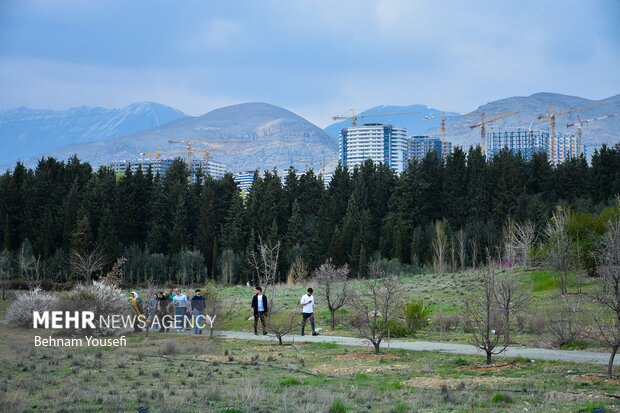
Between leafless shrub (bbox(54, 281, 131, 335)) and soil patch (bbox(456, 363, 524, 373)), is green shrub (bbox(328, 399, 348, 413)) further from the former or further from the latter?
leafless shrub (bbox(54, 281, 131, 335))

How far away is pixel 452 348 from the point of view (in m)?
18.6

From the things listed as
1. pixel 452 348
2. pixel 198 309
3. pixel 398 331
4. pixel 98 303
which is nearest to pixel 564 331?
pixel 452 348

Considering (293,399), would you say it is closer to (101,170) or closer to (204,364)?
(204,364)

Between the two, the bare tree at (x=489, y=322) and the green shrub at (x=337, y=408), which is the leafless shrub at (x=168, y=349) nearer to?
the bare tree at (x=489, y=322)

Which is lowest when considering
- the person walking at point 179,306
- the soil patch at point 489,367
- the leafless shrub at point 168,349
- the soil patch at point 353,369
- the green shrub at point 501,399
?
the leafless shrub at point 168,349

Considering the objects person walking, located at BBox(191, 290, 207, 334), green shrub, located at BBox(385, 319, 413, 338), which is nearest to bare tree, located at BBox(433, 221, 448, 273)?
green shrub, located at BBox(385, 319, 413, 338)

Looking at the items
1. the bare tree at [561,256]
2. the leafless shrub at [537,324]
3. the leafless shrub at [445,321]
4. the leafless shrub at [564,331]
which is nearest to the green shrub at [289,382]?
the leafless shrub at [564,331]

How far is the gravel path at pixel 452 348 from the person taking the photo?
52.7 feet

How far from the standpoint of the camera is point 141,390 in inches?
492

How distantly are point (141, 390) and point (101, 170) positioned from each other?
196 feet

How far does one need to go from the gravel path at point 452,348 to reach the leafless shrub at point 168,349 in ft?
11.2

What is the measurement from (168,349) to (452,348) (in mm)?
7680

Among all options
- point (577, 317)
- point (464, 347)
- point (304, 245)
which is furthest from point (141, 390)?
point (304, 245)

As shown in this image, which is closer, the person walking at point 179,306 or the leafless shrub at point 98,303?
the leafless shrub at point 98,303
